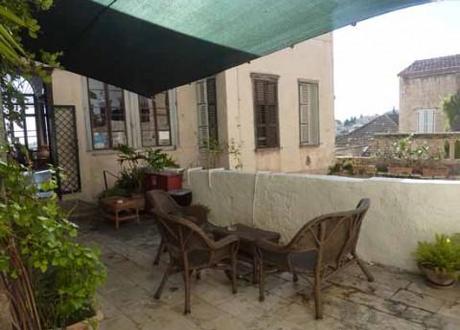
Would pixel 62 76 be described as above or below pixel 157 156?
above

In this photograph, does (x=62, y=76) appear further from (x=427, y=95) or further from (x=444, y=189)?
(x=427, y=95)

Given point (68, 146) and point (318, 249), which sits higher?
point (68, 146)

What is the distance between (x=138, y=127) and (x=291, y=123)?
3.91 m

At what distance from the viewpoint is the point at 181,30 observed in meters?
3.15

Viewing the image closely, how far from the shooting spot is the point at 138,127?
746 cm

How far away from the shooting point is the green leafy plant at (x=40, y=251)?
1.31 metres

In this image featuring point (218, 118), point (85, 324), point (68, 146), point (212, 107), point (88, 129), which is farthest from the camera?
point (212, 107)

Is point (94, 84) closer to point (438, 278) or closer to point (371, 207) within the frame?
point (371, 207)

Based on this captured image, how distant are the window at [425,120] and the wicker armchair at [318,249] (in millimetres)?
20077

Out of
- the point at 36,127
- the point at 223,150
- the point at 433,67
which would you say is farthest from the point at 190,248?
the point at 433,67

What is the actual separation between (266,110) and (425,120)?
15.8 meters

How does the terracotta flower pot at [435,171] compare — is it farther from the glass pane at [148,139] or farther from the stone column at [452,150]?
the glass pane at [148,139]

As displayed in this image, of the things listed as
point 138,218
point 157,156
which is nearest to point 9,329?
point 138,218

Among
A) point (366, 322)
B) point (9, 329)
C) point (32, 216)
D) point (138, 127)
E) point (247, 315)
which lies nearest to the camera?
point (32, 216)
